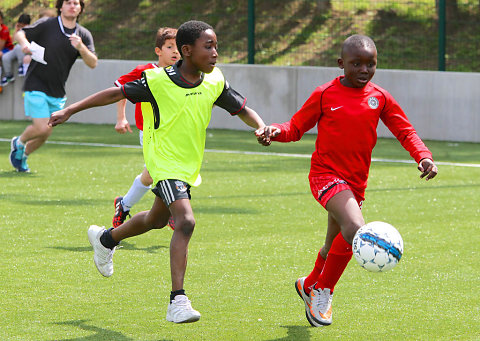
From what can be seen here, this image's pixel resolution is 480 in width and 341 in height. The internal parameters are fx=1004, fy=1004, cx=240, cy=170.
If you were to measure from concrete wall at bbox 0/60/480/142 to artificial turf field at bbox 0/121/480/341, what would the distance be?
3439 millimetres

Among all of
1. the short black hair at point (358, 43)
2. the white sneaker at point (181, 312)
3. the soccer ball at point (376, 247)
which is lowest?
the white sneaker at point (181, 312)

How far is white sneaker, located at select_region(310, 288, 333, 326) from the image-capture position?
19.6ft

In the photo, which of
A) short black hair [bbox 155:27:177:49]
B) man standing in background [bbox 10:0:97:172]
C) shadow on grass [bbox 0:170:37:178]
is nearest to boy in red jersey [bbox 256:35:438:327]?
short black hair [bbox 155:27:177:49]

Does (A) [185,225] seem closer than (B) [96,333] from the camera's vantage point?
No

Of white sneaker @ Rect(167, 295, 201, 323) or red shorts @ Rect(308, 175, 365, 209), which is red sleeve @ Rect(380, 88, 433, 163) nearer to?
red shorts @ Rect(308, 175, 365, 209)

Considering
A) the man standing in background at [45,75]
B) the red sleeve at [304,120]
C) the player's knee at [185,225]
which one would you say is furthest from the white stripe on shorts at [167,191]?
the man standing in background at [45,75]

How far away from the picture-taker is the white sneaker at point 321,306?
596 centimetres

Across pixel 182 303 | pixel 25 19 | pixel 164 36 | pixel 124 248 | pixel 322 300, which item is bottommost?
pixel 124 248

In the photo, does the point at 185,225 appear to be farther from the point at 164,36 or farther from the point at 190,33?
the point at 164,36

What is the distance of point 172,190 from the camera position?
6.02m

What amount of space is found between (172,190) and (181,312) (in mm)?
794

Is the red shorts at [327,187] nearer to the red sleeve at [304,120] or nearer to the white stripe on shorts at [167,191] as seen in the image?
the red sleeve at [304,120]

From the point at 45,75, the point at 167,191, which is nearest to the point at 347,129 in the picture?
the point at 167,191

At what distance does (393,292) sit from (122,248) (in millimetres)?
2430
